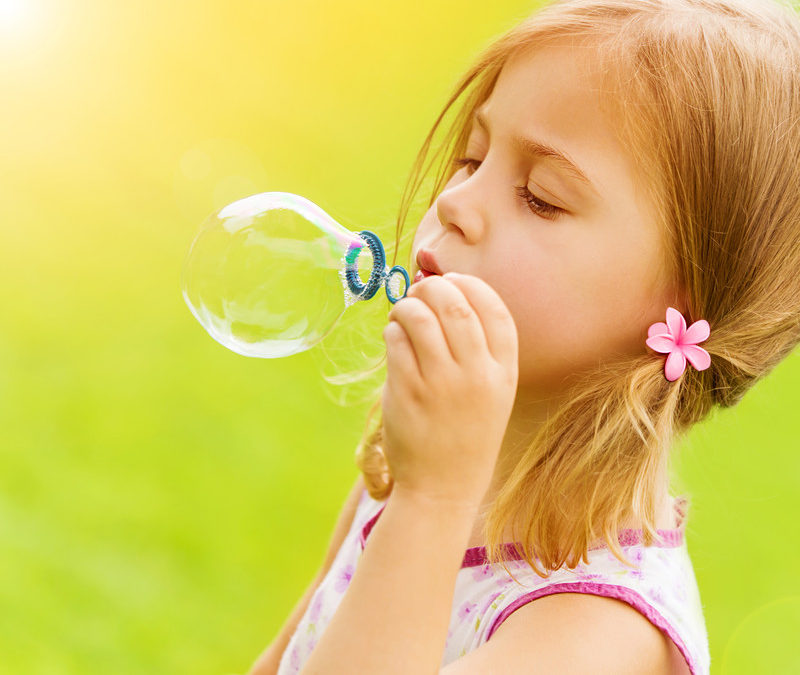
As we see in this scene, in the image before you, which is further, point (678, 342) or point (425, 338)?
point (678, 342)

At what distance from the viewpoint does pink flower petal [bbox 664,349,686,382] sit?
53.0 inches

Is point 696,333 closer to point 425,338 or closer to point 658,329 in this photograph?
point 658,329

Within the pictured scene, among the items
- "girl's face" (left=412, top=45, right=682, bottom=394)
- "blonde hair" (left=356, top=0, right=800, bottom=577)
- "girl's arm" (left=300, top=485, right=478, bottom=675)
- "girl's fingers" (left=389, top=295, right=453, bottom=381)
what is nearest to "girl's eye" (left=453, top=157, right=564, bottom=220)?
"girl's face" (left=412, top=45, right=682, bottom=394)

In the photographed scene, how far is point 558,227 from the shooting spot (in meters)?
1.28

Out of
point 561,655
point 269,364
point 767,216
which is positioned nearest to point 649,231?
point 767,216

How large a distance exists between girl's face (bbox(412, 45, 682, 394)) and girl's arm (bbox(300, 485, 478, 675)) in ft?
0.97

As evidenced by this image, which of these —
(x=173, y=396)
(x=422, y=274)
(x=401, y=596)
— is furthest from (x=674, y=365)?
(x=173, y=396)

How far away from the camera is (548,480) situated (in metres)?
1.36

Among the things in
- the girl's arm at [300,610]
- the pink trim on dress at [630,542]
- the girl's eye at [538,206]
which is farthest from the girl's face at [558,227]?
the girl's arm at [300,610]

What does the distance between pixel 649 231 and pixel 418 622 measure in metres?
0.58

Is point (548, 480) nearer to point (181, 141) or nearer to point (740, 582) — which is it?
point (740, 582)

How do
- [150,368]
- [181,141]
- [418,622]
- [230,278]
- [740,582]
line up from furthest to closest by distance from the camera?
[181,141]
[150,368]
[740,582]
[230,278]
[418,622]

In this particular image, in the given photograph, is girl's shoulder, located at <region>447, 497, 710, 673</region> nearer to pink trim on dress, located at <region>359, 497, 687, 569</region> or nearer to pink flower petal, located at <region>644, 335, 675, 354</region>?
pink trim on dress, located at <region>359, 497, 687, 569</region>

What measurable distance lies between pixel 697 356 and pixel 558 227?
10.8 inches
